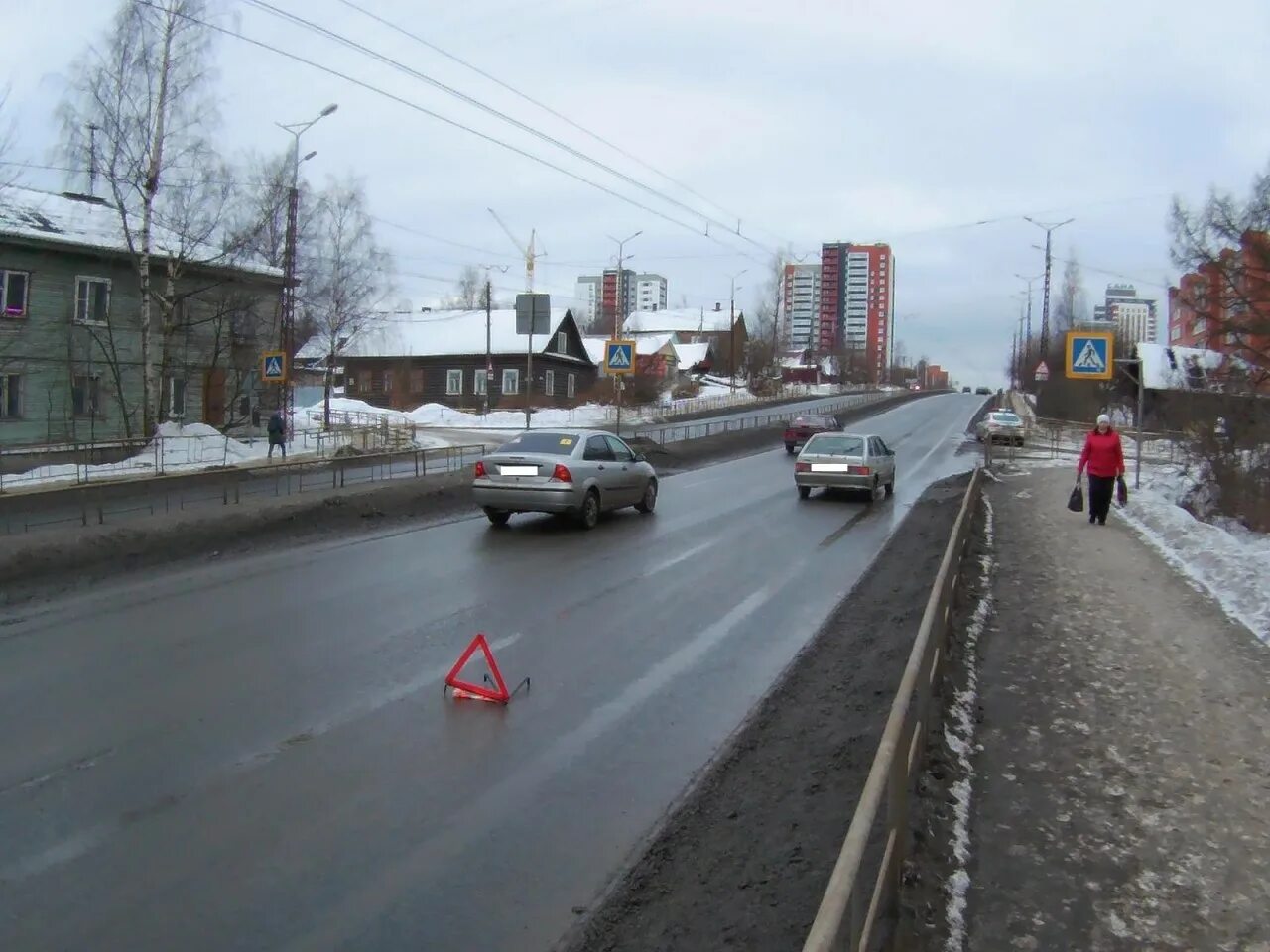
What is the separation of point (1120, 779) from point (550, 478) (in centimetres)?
1104

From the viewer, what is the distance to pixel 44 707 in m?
6.60

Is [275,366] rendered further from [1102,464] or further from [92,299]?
[1102,464]

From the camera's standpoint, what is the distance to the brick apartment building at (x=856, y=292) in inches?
7313

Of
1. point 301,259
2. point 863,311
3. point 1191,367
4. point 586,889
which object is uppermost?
point 863,311

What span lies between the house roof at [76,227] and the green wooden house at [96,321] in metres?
0.05

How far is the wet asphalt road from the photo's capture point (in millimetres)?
4191

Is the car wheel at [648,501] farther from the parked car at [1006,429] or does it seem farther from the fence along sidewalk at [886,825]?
the parked car at [1006,429]

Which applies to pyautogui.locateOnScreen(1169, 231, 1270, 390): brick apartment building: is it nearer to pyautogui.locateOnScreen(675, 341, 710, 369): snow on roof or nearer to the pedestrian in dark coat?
the pedestrian in dark coat

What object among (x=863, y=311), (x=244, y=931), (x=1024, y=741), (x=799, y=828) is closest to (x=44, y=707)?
(x=244, y=931)

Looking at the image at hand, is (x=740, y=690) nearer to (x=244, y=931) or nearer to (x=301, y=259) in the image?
(x=244, y=931)

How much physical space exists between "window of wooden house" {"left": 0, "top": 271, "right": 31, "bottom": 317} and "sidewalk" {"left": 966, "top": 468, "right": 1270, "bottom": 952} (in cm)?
3178

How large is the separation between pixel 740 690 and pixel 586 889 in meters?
3.28

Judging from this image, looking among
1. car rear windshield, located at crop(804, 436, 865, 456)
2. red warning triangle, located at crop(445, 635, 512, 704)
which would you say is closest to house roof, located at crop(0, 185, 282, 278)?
car rear windshield, located at crop(804, 436, 865, 456)

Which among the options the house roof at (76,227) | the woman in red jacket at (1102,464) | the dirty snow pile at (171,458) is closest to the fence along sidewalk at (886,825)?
the woman in red jacket at (1102,464)
